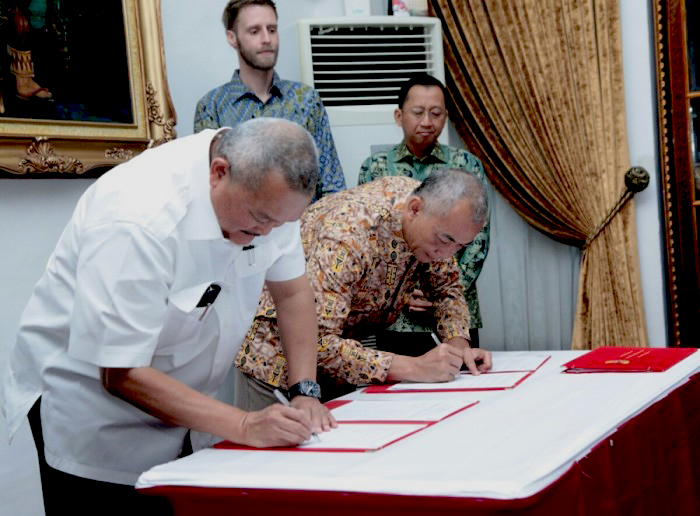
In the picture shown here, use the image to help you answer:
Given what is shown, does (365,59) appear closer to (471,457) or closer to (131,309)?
(131,309)

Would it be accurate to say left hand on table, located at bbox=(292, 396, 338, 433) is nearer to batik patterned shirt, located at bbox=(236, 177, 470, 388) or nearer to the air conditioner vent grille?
batik patterned shirt, located at bbox=(236, 177, 470, 388)

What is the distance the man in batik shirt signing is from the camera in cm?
196

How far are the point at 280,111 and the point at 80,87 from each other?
0.68m

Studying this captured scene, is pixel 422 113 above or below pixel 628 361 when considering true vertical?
above

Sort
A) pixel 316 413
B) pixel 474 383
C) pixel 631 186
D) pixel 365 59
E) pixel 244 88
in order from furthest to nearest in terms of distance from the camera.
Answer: pixel 631 186
pixel 365 59
pixel 244 88
pixel 474 383
pixel 316 413

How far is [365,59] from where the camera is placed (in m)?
3.66

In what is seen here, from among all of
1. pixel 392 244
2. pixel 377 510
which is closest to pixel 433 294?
pixel 392 244

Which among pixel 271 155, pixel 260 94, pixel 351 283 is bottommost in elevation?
pixel 351 283

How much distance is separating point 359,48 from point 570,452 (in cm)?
266

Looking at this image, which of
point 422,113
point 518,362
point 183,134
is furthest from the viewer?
point 183,134

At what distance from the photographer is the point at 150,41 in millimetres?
2941

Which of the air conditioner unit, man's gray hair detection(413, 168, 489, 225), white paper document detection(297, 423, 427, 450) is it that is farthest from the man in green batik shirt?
white paper document detection(297, 423, 427, 450)

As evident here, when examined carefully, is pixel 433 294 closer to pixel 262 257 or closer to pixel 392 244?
pixel 392 244

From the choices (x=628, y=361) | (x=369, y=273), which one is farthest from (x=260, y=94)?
(x=628, y=361)
